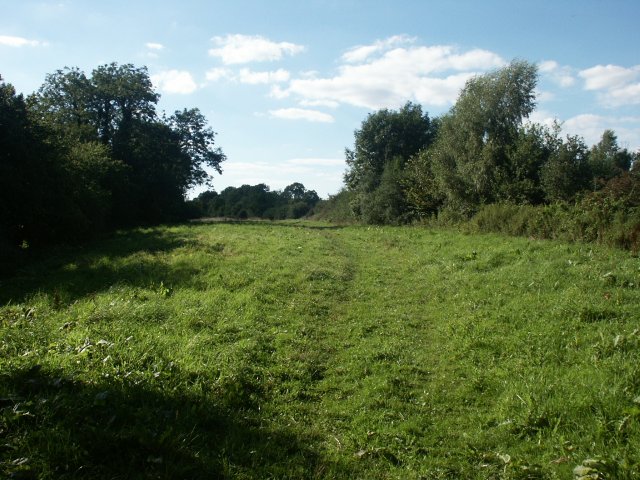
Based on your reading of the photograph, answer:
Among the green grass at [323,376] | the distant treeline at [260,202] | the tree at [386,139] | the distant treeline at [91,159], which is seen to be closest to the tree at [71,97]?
the distant treeline at [91,159]

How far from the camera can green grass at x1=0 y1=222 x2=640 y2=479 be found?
462 cm

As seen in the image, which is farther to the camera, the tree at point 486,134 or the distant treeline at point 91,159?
the tree at point 486,134

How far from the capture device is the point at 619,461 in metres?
4.43

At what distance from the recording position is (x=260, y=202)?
105 meters

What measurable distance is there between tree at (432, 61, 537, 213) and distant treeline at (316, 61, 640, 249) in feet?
0.21

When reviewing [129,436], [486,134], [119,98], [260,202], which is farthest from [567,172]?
[260,202]

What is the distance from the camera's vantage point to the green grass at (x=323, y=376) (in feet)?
15.1

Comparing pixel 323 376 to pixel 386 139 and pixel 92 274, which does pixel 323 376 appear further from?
pixel 386 139

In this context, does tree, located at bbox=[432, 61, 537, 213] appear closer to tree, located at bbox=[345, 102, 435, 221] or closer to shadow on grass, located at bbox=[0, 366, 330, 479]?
tree, located at bbox=[345, 102, 435, 221]

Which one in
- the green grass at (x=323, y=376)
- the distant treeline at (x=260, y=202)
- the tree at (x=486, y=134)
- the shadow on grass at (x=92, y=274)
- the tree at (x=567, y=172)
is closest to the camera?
the green grass at (x=323, y=376)

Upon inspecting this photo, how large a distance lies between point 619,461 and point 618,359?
2411mm

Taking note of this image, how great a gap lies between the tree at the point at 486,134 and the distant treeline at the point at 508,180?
0.06 m

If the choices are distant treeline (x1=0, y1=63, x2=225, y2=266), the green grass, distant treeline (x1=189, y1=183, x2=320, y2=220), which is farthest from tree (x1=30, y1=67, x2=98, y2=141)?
distant treeline (x1=189, y1=183, x2=320, y2=220)

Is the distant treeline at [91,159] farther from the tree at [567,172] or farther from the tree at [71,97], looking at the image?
the tree at [567,172]
